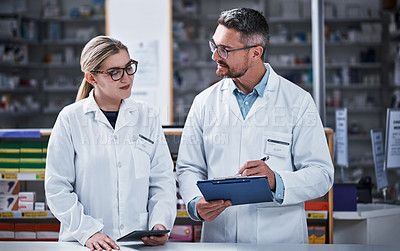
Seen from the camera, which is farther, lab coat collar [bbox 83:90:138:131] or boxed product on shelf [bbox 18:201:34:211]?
boxed product on shelf [bbox 18:201:34:211]

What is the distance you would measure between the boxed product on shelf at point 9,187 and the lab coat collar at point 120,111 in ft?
3.78

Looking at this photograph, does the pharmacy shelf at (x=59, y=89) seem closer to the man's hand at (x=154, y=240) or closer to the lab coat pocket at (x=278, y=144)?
the lab coat pocket at (x=278, y=144)

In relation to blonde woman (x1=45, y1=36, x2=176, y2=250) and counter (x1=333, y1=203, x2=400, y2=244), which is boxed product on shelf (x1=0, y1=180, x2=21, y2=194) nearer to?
blonde woman (x1=45, y1=36, x2=176, y2=250)

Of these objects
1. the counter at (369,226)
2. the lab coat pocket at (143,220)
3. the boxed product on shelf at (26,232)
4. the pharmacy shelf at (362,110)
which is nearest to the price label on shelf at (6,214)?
the boxed product on shelf at (26,232)

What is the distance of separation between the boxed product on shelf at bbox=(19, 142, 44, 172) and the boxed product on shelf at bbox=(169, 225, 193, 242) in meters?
0.90

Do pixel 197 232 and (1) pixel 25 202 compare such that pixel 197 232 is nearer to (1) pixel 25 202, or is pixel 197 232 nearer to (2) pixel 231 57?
(1) pixel 25 202

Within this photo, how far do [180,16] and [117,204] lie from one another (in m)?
6.21

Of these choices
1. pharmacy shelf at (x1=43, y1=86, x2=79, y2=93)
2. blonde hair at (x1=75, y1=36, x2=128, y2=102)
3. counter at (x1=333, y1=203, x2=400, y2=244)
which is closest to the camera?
blonde hair at (x1=75, y1=36, x2=128, y2=102)

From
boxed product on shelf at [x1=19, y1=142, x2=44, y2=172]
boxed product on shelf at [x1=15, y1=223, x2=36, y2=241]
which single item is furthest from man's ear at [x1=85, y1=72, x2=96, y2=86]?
boxed product on shelf at [x1=15, y1=223, x2=36, y2=241]

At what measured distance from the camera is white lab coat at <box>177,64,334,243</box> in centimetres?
197

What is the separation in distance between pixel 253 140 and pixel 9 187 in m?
1.67

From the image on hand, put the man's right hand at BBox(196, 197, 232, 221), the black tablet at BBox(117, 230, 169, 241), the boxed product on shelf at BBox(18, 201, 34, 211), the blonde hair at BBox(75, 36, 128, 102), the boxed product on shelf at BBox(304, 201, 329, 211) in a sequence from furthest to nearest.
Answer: the boxed product on shelf at BBox(18, 201, 34, 211), the boxed product on shelf at BBox(304, 201, 329, 211), the blonde hair at BBox(75, 36, 128, 102), the man's right hand at BBox(196, 197, 232, 221), the black tablet at BBox(117, 230, 169, 241)

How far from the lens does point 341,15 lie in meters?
7.67

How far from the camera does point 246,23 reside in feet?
6.59
